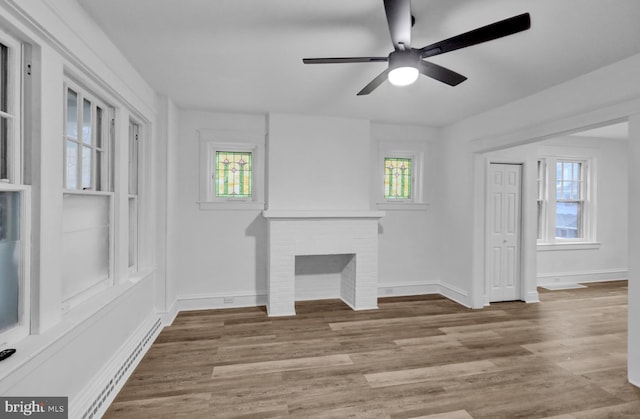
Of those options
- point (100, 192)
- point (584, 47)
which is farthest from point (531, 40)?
point (100, 192)

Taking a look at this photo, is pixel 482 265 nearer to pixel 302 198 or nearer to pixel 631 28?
pixel 302 198

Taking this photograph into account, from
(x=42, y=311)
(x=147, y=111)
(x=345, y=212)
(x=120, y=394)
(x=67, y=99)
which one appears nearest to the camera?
(x=42, y=311)

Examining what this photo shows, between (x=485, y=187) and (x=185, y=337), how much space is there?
13.4ft

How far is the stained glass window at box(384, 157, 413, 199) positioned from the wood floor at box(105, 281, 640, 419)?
1.74m

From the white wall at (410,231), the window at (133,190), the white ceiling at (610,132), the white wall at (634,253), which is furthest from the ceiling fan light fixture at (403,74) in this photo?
the white ceiling at (610,132)

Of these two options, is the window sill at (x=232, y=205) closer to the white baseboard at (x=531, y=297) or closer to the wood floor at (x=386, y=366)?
Answer: the wood floor at (x=386, y=366)

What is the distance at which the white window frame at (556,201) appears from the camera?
219 inches

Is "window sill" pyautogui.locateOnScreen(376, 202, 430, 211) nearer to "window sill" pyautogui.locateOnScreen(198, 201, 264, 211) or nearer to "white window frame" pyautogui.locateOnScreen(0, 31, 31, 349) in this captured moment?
"window sill" pyautogui.locateOnScreen(198, 201, 264, 211)

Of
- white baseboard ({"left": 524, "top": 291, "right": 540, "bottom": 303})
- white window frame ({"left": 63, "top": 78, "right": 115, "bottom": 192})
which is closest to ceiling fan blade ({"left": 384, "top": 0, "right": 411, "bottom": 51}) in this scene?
white window frame ({"left": 63, "top": 78, "right": 115, "bottom": 192})

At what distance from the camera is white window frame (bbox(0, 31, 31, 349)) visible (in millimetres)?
1515

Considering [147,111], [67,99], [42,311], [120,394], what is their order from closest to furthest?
[42,311] → [67,99] → [120,394] → [147,111]

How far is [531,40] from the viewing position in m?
2.26

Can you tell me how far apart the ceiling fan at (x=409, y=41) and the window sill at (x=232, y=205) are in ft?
8.41

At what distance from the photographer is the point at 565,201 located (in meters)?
5.74
